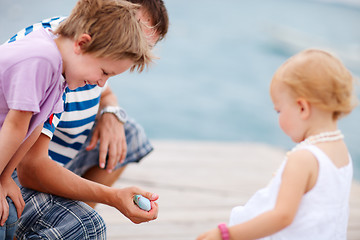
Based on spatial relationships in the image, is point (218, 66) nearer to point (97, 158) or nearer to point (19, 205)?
point (97, 158)

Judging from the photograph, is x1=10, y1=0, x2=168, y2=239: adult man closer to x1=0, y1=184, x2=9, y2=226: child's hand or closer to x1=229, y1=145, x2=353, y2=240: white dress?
x1=0, y1=184, x2=9, y2=226: child's hand

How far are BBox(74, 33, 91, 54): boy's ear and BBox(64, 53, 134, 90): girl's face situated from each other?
2 centimetres

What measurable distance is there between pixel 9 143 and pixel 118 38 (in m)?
0.43

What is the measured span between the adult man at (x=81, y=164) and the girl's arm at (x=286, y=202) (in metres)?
0.39

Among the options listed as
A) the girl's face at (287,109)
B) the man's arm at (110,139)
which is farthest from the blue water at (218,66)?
the girl's face at (287,109)

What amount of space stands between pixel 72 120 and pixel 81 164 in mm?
293

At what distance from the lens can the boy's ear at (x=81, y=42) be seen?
136 cm

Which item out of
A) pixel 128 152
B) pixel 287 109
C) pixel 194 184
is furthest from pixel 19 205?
pixel 194 184

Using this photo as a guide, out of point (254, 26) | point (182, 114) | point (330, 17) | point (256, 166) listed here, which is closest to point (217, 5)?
point (254, 26)

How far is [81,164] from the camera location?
196 cm

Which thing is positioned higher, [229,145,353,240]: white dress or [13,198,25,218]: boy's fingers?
[229,145,353,240]: white dress

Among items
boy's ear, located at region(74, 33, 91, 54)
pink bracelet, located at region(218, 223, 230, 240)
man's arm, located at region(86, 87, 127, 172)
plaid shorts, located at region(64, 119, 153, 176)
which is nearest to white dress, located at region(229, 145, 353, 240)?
pink bracelet, located at region(218, 223, 230, 240)

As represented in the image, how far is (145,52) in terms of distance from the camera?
1467mm

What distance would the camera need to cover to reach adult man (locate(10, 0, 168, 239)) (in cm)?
150
